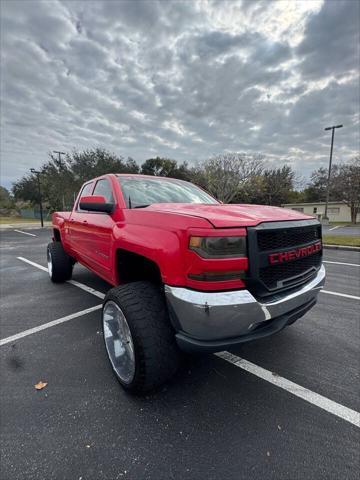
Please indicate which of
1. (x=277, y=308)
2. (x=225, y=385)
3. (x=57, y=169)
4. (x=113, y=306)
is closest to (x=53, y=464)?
(x=113, y=306)

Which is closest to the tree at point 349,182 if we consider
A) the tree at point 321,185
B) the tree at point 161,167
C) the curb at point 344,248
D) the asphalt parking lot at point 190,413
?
the tree at point 321,185

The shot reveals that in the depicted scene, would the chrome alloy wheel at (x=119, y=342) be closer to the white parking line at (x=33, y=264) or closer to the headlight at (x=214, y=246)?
the headlight at (x=214, y=246)

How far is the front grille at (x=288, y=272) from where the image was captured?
1757 millimetres

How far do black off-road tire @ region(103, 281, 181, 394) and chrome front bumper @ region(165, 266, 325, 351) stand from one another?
19cm

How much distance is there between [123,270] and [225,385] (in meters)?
1.40

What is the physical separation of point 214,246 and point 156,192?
1.63 meters

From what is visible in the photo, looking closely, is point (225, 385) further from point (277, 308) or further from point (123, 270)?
point (123, 270)

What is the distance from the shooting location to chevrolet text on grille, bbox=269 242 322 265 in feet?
5.68

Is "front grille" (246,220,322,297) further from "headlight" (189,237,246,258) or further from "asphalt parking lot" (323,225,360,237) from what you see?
"asphalt parking lot" (323,225,360,237)

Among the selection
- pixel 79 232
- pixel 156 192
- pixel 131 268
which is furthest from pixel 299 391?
pixel 79 232

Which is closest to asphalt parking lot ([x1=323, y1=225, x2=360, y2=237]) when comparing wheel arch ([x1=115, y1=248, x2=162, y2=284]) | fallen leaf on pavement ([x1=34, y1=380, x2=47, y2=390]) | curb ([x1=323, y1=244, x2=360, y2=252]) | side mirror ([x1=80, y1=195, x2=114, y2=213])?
curb ([x1=323, y1=244, x2=360, y2=252])

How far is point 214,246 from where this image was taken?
5.10ft

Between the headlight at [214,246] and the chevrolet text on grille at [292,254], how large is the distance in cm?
34

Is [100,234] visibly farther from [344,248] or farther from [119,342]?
[344,248]
